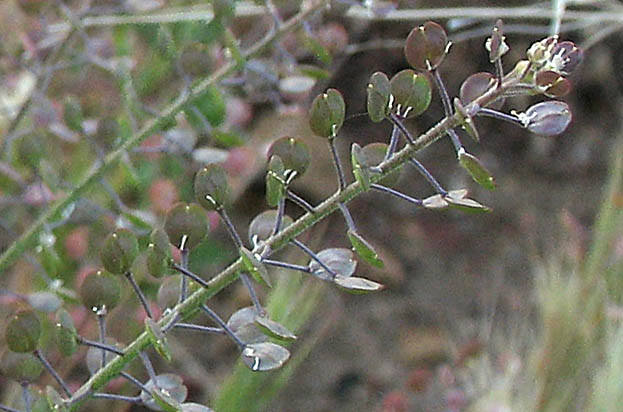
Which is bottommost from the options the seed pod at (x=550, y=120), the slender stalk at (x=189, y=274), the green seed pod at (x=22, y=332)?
the green seed pod at (x=22, y=332)

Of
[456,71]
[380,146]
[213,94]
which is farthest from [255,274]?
[456,71]

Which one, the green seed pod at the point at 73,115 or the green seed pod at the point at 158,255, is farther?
the green seed pod at the point at 73,115

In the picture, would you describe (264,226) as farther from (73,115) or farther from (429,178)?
(73,115)

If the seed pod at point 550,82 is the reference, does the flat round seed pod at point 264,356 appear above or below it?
below

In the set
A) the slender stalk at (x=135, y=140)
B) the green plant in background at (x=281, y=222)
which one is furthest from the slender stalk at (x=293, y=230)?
the slender stalk at (x=135, y=140)

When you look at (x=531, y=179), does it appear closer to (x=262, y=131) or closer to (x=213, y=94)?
(x=262, y=131)

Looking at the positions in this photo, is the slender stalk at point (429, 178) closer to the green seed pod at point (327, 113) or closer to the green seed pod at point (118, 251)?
the green seed pod at point (327, 113)
